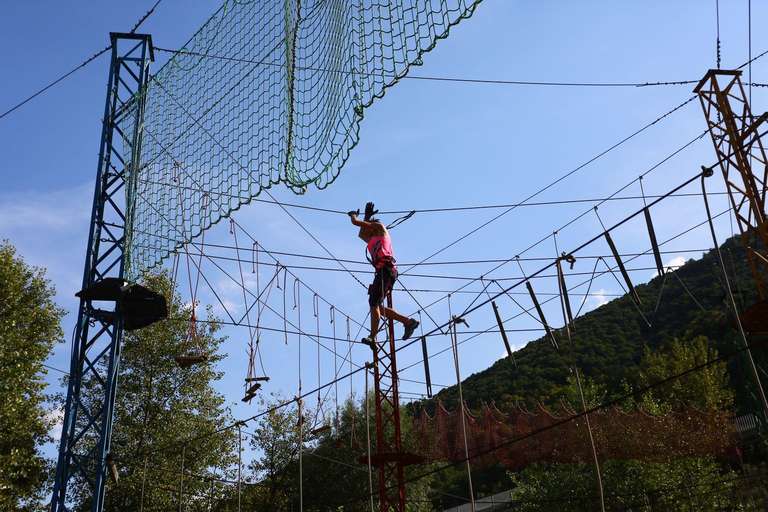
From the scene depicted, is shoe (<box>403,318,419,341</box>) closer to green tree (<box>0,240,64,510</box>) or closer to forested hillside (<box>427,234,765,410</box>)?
green tree (<box>0,240,64,510</box>)

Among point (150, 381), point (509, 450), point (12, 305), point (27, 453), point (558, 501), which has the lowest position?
point (558, 501)

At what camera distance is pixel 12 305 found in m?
15.0

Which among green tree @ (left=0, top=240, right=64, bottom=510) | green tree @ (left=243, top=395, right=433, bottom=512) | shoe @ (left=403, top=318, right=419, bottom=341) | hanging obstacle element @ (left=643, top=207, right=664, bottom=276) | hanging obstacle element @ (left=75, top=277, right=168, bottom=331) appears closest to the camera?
hanging obstacle element @ (left=643, top=207, right=664, bottom=276)

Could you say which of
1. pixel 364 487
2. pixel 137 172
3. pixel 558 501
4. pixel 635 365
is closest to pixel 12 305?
pixel 137 172

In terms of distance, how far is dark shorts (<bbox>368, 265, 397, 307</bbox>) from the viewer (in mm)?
7258

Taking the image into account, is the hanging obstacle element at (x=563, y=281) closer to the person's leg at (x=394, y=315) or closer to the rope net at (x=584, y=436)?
the person's leg at (x=394, y=315)

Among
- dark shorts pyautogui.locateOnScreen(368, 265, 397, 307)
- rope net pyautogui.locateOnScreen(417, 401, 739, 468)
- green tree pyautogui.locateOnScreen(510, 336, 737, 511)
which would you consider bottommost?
green tree pyautogui.locateOnScreen(510, 336, 737, 511)

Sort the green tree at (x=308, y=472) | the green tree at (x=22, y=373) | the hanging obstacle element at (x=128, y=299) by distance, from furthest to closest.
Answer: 1. the green tree at (x=308, y=472)
2. the green tree at (x=22, y=373)
3. the hanging obstacle element at (x=128, y=299)

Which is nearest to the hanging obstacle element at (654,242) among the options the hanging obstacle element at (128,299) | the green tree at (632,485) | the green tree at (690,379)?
the hanging obstacle element at (128,299)

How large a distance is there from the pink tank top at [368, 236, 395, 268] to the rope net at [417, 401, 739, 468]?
7369mm

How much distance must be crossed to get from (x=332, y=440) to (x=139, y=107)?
16.3 meters

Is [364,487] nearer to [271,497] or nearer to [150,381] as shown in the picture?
[271,497]

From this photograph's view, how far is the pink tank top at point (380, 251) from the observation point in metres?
7.30

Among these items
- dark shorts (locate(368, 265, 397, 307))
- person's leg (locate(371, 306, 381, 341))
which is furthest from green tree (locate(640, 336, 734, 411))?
dark shorts (locate(368, 265, 397, 307))
